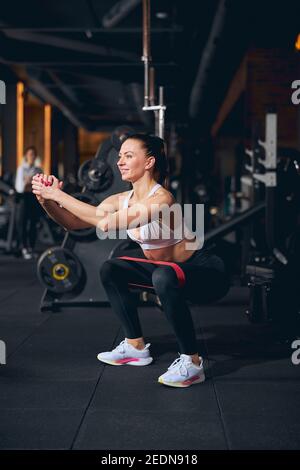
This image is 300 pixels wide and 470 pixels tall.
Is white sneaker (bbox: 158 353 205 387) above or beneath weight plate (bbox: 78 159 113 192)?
beneath

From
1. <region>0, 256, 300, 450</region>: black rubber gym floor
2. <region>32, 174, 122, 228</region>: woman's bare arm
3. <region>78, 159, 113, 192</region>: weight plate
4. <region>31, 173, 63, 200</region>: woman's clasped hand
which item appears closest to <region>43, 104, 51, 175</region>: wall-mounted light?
<region>78, 159, 113, 192</region>: weight plate

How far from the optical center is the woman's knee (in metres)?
2.37

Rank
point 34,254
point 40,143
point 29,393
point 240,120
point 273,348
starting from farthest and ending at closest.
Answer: point 40,143 → point 240,120 → point 34,254 → point 273,348 → point 29,393

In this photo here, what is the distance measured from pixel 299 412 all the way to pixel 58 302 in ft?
7.11

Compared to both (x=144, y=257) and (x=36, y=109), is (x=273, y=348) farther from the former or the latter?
(x=36, y=109)

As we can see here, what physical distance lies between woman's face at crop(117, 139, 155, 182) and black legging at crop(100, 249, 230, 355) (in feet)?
1.20

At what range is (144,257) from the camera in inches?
106

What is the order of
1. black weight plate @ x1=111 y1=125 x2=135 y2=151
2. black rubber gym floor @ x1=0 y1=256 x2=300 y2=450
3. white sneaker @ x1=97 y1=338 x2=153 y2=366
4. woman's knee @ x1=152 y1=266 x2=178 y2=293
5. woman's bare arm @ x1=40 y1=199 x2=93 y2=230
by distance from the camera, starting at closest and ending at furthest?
black rubber gym floor @ x1=0 y1=256 x2=300 y2=450
woman's bare arm @ x1=40 y1=199 x2=93 y2=230
woman's knee @ x1=152 y1=266 x2=178 y2=293
white sneaker @ x1=97 y1=338 x2=153 y2=366
black weight plate @ x1=111 y1=125 x2=135 y2=151

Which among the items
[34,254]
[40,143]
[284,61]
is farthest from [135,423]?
[40,143]

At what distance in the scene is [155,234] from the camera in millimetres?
2443

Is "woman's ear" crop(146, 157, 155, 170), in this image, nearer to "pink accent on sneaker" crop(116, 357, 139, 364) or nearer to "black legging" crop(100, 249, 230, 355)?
"black legging" crop(100, 249, 230, 355)

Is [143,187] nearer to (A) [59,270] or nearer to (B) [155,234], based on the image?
(B) [155,234]

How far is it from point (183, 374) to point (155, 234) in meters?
0.52

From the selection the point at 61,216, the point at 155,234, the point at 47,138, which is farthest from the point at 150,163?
the point at 47,138
